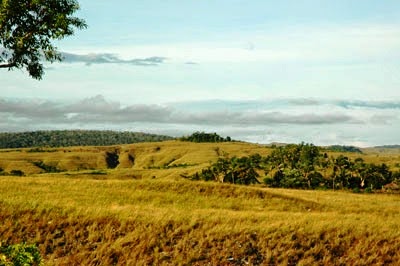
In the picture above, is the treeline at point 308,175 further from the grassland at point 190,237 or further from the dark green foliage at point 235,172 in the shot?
the grassland at point 190,237

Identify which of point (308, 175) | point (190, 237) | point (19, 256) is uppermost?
point (19, 256)

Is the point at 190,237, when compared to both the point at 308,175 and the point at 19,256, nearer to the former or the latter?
the point at 19,256

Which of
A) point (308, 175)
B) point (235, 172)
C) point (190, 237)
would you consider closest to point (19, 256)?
Result: point (190, 237)

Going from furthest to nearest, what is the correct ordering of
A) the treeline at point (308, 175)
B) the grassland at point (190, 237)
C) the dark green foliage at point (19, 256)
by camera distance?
the treeline at point (308, 175), the grassland at point (190, 237), the dark green foliage at point (19, 256)

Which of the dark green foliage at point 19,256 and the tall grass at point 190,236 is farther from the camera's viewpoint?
the tall grass at point 190,236

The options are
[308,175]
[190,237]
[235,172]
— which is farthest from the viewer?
[308,175]

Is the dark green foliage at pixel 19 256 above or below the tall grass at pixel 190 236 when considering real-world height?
above

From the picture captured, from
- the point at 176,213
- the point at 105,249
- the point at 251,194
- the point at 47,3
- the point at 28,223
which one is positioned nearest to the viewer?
the point at 105,249

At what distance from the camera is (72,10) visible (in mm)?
34062

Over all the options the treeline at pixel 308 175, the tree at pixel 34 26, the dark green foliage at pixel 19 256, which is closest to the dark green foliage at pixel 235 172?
the treeline at pixel 308 175

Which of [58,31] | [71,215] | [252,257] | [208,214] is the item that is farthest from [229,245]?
[58,31]

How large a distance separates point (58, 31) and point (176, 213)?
17.5m

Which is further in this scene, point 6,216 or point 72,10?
point 72,10

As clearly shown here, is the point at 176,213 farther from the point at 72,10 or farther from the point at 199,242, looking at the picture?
the point at 72,10
